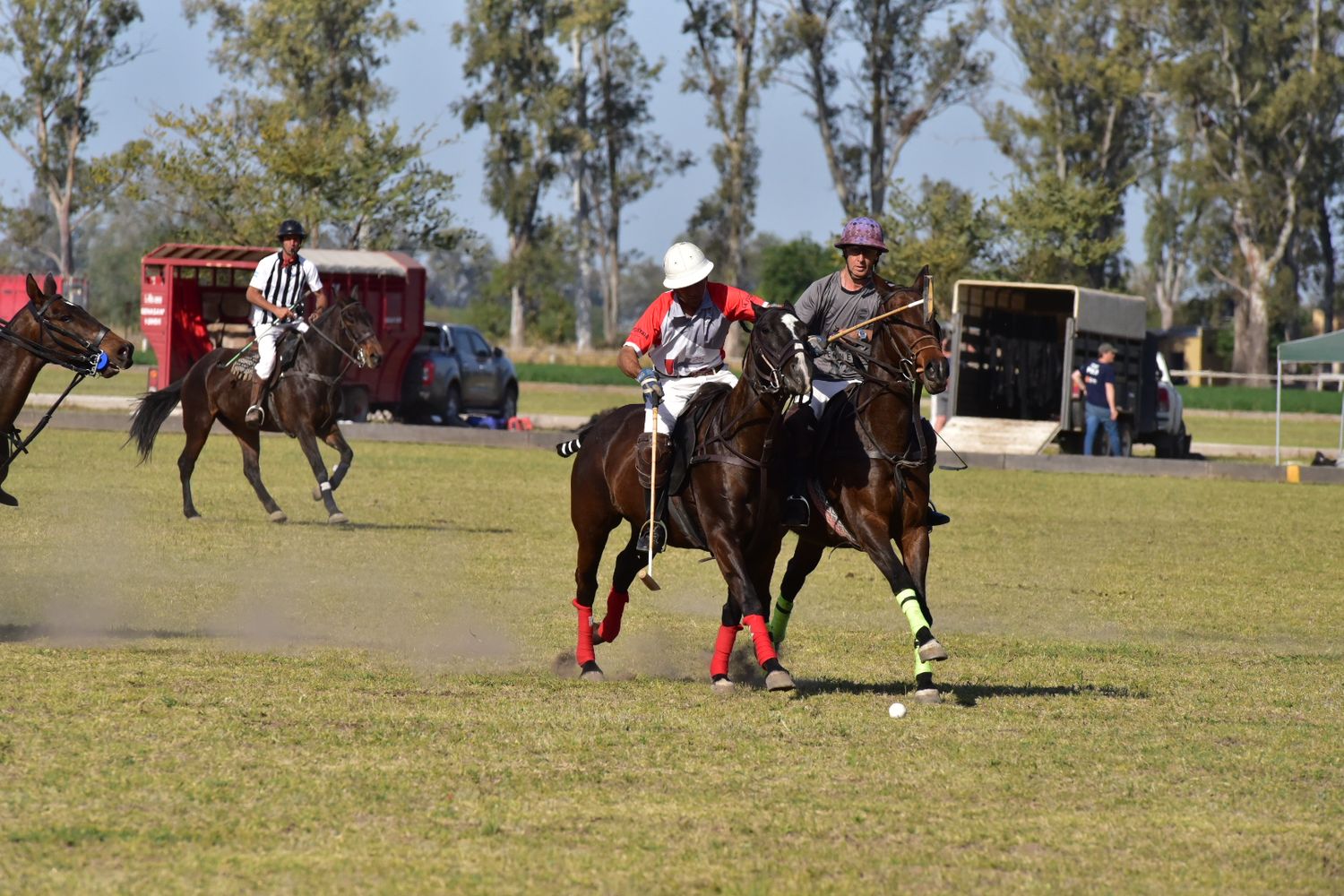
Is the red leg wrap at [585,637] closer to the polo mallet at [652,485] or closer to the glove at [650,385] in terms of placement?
the polo mallet at [652,485]

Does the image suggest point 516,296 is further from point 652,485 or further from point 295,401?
point 652,485

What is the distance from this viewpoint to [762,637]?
8438 mm

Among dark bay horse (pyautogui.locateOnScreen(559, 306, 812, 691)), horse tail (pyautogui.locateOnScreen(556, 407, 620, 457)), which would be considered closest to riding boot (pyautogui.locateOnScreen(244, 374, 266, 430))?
horse tail (pyautogui.locateOnScreen(556, 407, 620, 457))

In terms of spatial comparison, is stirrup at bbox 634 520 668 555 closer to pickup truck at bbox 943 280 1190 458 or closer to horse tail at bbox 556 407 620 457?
horse tail at bbox 556 407 620 457

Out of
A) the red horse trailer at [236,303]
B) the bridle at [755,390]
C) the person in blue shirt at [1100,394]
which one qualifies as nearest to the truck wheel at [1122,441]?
the person in blue shirt at [1100,394]

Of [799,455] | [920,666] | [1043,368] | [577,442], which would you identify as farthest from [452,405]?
[920,666]

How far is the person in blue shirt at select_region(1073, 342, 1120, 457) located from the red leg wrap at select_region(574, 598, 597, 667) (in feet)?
62.1

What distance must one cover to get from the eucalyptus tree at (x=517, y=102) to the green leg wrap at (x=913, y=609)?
60.9m

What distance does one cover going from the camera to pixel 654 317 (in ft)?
29.5

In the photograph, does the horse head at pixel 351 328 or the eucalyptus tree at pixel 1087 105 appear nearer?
the horse head at pixel 351 328

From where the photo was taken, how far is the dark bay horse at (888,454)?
344 inches

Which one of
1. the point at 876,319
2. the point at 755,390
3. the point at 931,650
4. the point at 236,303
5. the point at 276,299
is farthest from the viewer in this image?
the point at 236,303

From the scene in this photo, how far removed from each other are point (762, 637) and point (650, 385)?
54.8 inches

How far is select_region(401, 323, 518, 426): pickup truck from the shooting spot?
32594mm
